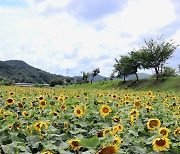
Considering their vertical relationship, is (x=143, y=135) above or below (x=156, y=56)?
below

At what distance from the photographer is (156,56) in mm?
45500

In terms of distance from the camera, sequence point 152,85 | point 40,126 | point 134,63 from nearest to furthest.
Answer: point 40,126
point 152,85
point 134,63

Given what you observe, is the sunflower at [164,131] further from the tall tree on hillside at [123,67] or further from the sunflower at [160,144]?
the tall tree on hillside at [123,67]

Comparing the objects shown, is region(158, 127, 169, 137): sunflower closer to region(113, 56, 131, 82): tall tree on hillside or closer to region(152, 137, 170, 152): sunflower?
region(152, 137, 170, 152): sunflower

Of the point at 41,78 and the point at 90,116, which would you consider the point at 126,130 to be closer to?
the point at 90,116

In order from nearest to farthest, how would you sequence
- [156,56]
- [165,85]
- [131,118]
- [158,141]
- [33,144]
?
1. [158,141]
2. [33,144]
3. [131,118]
4. [165,85]
5. [156,56]

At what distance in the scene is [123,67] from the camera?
174 feet

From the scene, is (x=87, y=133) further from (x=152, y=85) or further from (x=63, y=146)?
(x=152, y=85)

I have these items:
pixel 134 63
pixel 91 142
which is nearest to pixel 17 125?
pixel 91 142

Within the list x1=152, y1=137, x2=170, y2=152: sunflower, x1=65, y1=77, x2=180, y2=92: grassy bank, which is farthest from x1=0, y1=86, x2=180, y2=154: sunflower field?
x1=65, y1=77, x2=180, y2=92: grassy bank

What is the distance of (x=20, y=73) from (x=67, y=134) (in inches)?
4072

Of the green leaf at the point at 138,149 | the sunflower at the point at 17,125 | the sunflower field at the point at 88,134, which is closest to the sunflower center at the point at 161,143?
the sunflower field at the point at 88,134

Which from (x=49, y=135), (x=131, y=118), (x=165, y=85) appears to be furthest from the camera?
(x=165, y=85)

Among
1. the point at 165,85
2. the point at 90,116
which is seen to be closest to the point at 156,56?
the point at 165,85
